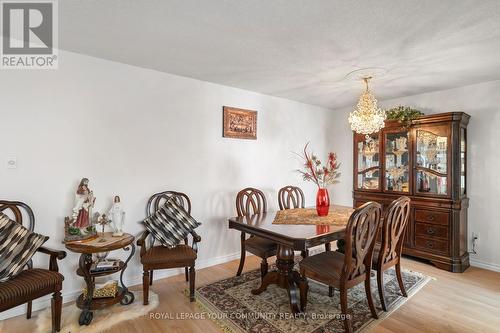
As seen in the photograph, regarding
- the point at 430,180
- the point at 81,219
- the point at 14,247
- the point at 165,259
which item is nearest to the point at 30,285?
the point at 14,247

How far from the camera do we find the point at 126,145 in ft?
9.11

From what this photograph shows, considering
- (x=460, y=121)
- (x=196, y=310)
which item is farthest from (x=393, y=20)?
(x=196, y=310)

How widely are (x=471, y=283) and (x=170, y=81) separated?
400cm

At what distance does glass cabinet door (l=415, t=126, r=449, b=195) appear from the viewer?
10.9 feet

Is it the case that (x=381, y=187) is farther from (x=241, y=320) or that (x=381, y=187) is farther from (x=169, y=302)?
(x=169, y=302)

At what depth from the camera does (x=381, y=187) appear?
151 inches

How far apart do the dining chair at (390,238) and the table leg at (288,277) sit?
2.12 ft

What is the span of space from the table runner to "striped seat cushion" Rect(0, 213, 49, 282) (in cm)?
195

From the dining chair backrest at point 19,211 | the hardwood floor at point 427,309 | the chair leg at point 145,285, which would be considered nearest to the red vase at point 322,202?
the hardwood floor at point 427,309

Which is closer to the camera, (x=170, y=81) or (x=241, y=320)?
(x=241, y=320)

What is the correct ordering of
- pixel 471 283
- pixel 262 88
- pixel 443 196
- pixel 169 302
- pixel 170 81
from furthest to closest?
1. pixel 262 88
2. pixel 443 196
3. pixel 170 81
4. pixel 471 283
5. pixel 169 302

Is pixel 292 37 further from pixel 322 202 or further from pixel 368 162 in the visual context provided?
pixel 368 162

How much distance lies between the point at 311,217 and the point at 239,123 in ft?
5.33

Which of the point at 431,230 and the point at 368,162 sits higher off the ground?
the point at 368,162
